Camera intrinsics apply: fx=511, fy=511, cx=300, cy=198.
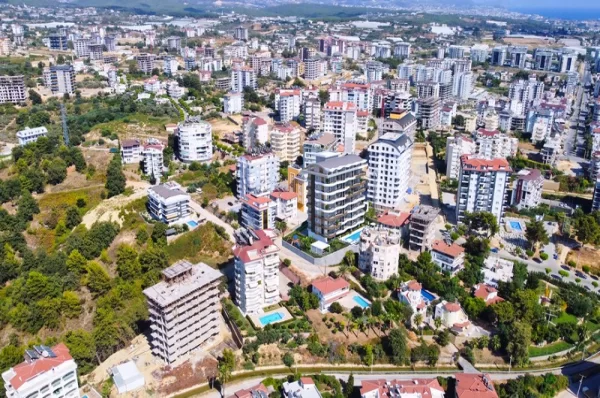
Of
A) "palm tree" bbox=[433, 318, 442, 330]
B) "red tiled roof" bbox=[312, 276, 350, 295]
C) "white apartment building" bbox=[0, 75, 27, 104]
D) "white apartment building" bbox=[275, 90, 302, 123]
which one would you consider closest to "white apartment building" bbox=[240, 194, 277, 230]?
"red tiled roof" bbox=[312, 276, 350, 295]

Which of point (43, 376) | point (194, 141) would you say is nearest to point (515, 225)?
point (194, 141)

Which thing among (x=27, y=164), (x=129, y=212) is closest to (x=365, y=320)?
(x=129, y=212)

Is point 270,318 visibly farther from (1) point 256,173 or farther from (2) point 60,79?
(2) point 60,79

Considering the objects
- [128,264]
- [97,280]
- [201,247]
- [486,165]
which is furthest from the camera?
[486,165]

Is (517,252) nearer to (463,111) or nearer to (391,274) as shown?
(391,274)

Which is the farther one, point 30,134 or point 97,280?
point 30,134
